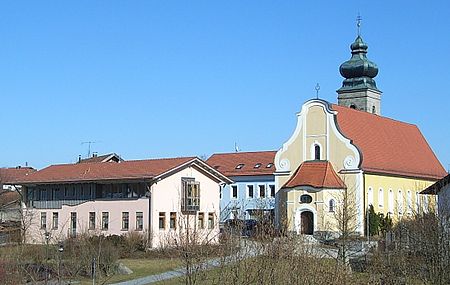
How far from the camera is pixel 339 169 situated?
56406 mm

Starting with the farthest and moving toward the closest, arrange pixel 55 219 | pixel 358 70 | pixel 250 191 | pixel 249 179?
pixel 358 70, pixel 249 179, pixel 250 191, pixel 55 219

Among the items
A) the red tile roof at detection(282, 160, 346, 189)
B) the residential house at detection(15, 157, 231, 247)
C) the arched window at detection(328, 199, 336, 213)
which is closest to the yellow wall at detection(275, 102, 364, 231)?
the arched window at detection(328, 199, 336, 213)

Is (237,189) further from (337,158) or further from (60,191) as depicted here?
(60,191)

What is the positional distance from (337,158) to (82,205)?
19426 millimetres

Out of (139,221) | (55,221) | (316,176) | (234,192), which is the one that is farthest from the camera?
(234,192)

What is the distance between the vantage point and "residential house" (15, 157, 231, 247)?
44250 mm

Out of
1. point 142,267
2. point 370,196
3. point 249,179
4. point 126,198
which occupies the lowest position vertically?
point 142,267

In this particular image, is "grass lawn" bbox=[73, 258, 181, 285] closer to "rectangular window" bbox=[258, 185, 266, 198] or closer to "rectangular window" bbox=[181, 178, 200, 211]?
"rectangular window" bbox=[181, 178, 200, 211]

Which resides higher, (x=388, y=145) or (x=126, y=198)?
(x=388, y=145)

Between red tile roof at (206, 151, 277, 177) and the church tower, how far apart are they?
34.0 feet

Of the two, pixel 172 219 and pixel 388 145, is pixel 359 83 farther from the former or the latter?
pixel 172 219

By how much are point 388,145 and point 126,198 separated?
84.9ft

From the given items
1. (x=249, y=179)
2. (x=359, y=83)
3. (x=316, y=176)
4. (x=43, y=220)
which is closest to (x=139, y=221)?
(x=43, y=220)

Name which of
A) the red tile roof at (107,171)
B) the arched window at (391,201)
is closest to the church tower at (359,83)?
the arched window at (391,201)
